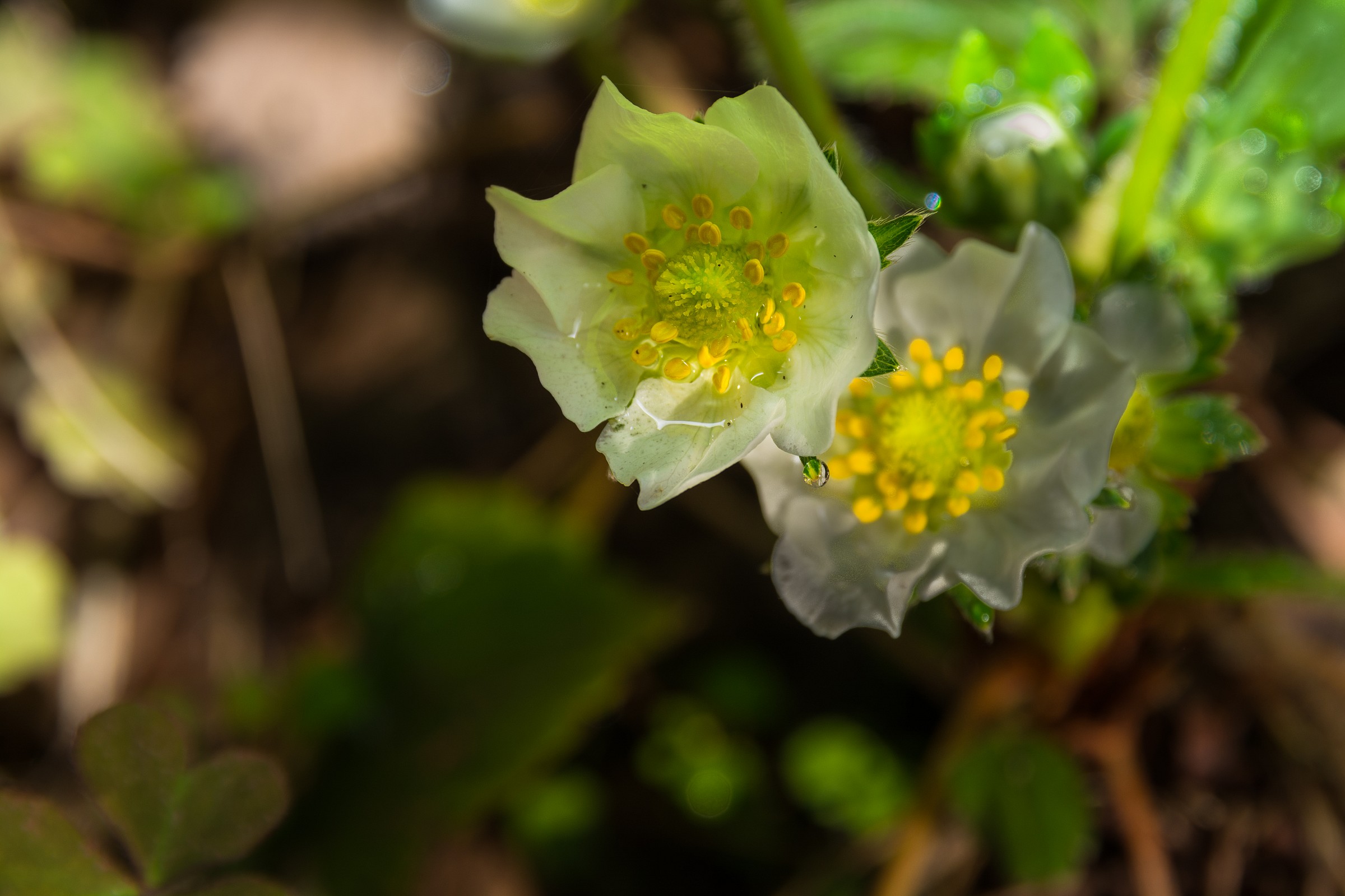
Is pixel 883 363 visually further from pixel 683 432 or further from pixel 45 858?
pixel 45 858

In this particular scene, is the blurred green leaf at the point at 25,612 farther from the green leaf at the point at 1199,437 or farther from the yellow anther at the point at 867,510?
the green leaf at the point at 1199,437

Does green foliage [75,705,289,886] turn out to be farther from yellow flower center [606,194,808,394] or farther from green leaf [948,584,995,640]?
green leaf [948,584,995,640]

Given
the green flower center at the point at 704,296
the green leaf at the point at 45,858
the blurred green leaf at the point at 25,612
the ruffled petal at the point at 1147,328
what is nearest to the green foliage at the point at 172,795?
the green leaf at the point at 45,858

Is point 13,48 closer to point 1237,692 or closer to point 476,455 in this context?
point 476,455

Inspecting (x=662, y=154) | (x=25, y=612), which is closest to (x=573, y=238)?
(x=662, y=154)

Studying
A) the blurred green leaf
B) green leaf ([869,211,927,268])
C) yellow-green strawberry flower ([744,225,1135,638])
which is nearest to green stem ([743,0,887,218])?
yellow-green strawberry flower ([744,225,1135,638])
